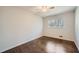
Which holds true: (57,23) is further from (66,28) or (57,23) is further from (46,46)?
(46,46)

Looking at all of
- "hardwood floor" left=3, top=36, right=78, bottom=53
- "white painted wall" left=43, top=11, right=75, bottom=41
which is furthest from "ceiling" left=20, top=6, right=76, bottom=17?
"hardwood floor" left=3, top=36, right=78, bottom=53

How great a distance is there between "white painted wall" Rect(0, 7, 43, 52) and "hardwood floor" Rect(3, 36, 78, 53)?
98 millimetres

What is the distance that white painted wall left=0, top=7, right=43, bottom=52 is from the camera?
47.8 inches

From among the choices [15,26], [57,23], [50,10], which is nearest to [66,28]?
[57,23]

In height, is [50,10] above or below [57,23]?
above

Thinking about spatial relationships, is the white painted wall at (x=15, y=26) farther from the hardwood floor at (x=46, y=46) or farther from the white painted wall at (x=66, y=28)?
the white painted wall at (x=66, y=28)

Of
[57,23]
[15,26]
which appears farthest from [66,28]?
[15,26]

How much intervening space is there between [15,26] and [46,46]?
61 cm

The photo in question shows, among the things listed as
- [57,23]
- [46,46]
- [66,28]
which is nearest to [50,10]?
[57,23]

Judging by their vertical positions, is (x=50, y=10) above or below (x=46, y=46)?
above

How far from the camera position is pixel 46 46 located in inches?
50.4

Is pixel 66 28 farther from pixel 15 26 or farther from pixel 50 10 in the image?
pixel 15 26

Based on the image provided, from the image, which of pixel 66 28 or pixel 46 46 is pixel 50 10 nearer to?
pixel 66 28

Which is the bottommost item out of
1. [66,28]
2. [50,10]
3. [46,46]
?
[46,46]
